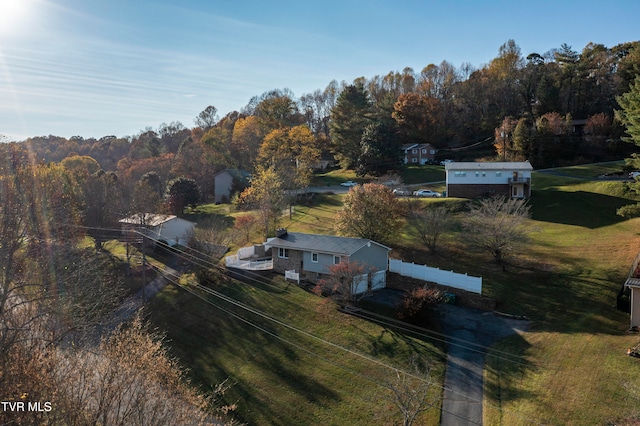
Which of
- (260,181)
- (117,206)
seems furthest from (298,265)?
(117,206)

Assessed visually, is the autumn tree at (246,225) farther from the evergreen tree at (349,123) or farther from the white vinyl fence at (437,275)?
the evergreen tree at (349,123)

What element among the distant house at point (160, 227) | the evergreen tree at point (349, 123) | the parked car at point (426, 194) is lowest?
the distant house at point (160, 227)

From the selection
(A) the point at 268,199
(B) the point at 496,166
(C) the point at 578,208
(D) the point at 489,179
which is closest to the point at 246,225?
(A) the point at 268,199

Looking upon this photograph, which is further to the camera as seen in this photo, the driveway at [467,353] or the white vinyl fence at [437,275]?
the white vinyl fence at [437,275]

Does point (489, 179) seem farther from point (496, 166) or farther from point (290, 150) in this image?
point (290, 150)

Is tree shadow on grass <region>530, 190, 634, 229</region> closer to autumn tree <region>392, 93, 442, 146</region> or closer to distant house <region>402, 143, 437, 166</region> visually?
distant house <region>402, 143, 437, 166</region>

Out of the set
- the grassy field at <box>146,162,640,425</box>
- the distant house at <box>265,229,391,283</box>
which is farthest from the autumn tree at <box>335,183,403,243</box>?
the distant house at <box>265,229,391,283</box>

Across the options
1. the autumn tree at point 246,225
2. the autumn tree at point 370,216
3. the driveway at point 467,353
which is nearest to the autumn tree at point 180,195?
the autumn tree at point 246,225
